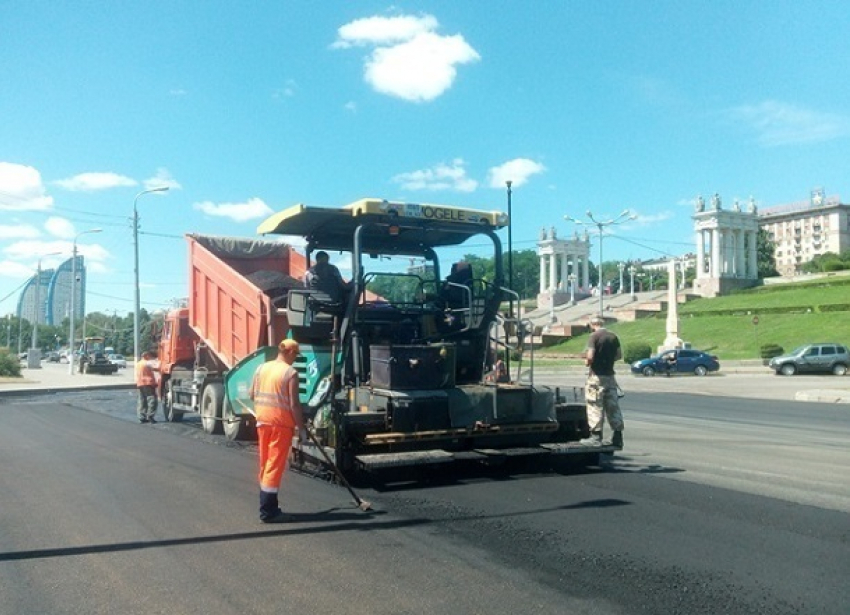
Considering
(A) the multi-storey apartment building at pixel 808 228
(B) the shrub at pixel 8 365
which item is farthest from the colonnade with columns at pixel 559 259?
(B) the shrub at pixel 8 365

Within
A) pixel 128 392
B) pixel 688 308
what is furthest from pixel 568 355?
pixel 128 392

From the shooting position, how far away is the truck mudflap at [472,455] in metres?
8.27

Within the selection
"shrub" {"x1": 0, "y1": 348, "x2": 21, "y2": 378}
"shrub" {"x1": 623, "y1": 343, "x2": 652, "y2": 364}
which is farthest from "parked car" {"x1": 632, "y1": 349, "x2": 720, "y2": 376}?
"shrub" {"x1": 0, "y1": 348, "x2": 21, "y2": 378}

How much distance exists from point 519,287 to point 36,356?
54.8 m

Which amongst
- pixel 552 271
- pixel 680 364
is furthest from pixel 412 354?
pixel 552 271

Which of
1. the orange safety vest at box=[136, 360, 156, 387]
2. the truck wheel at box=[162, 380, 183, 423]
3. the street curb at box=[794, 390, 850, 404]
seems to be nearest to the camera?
the truck wheel at box=[162, 380, 183, 423]

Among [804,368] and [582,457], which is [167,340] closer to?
[582,457]

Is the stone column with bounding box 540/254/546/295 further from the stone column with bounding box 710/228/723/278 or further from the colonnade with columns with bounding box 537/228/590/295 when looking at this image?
the stone column with bounding box 710/228/723/278

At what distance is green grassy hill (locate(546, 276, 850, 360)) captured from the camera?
169 feet

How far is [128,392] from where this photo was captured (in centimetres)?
3022

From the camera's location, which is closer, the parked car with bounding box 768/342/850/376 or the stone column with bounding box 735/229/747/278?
the parked car with bounding box 768/342/850/376

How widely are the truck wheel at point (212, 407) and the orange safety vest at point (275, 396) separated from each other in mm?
6368

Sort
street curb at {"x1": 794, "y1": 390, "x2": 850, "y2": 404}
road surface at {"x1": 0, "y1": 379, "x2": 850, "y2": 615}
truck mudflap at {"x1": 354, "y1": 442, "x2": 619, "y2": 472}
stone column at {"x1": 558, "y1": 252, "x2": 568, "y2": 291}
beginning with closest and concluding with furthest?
1. road surface at {"x1": 0, "y1": 379, "x2": 850, "y2": 615}
2. truck mudflap at {"x1": 354, "y1": 442, "x2": 619, "y2": 472}
3. street curb at {"x1": 794, "y1": 390, "x2": 850, "y2": 404}
4. stone column at {"x1": 558, "y1": 252, "x2": 568, "y2": 291}

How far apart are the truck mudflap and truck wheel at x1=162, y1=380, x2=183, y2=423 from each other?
9023 mm
